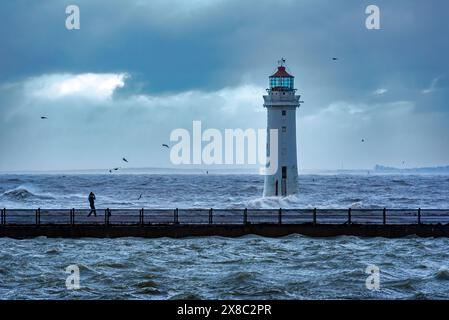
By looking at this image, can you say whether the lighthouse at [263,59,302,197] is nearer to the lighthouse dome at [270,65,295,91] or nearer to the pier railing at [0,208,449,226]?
the lighthouse dome at [270,65,295,91]

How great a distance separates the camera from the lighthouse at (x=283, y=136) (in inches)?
2115

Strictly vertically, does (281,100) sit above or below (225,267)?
above

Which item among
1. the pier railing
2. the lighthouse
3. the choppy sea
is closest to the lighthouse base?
the lighthouse

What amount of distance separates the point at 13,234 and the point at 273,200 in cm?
2487

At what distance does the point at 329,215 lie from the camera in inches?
1620

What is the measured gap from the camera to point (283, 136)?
176 ft

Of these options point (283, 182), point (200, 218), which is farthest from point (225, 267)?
point (283, 182)

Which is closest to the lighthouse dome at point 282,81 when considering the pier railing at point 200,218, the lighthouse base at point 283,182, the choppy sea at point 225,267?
the lighthouse base at point 283,182

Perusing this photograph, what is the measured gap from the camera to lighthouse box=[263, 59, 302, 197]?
5372cm

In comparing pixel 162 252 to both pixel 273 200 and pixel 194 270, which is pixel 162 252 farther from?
pixel 273 200

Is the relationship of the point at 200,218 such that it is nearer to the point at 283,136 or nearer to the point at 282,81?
the point at 283,136

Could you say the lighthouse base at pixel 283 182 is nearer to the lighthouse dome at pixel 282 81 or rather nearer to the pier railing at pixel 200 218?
the lighthouse dome at pixel 282 81

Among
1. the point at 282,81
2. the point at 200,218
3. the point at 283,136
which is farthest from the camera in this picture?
the point at 282,81
